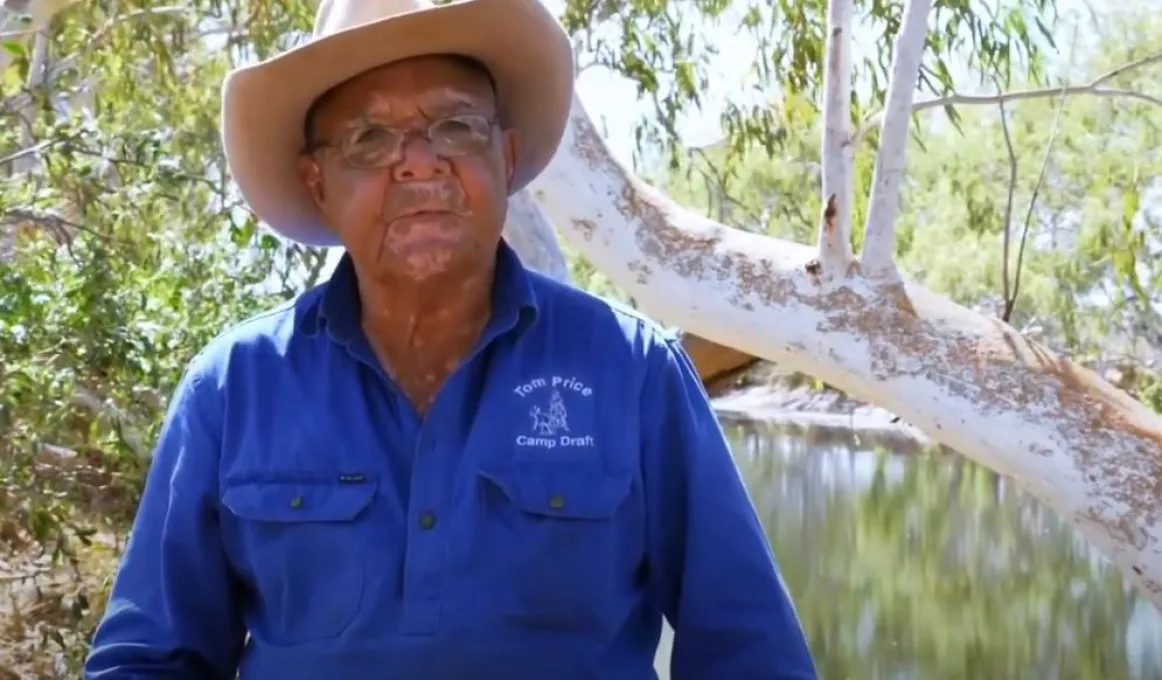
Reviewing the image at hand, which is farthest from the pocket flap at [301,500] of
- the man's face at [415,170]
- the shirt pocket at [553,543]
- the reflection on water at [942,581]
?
the reflection on water at [942,581]

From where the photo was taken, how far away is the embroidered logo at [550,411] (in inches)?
53.6

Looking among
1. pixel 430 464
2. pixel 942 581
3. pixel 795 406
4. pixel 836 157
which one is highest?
pixel 836 157

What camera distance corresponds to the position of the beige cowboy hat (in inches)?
56.4

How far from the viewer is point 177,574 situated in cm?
138

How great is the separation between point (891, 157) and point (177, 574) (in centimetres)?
240

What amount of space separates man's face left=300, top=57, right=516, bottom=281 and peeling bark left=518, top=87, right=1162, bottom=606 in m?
2.11

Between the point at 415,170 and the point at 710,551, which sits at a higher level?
the point at 415,170

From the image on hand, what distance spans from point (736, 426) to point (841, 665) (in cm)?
989

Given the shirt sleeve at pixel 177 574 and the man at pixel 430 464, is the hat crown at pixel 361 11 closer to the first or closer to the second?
the man at pixel 430 464

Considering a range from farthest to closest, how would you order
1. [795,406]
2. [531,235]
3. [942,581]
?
1. [795,406]
2. [942,581]
3. [531,235]

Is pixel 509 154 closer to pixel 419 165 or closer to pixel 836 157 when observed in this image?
pixel 419 165

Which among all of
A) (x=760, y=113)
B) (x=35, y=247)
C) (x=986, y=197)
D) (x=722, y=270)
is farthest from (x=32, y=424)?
(x=986, y=197)

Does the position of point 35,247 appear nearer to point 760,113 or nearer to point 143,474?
point 143,474

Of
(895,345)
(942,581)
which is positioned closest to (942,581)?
(942,581)
